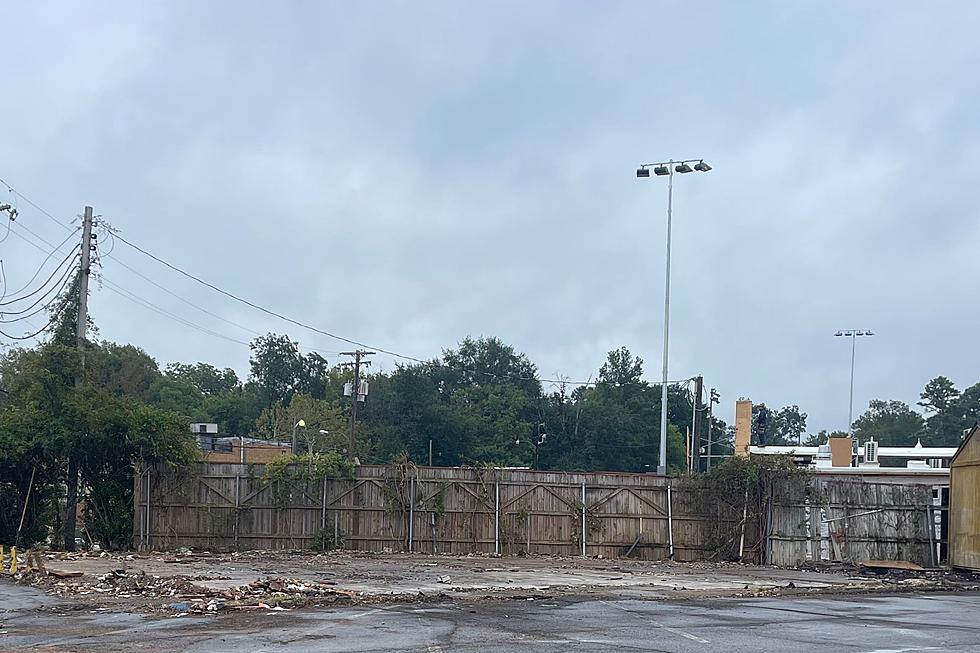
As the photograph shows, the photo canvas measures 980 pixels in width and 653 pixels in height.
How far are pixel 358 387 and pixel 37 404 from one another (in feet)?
96.1

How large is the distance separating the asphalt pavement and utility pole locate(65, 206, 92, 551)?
44.7 feet

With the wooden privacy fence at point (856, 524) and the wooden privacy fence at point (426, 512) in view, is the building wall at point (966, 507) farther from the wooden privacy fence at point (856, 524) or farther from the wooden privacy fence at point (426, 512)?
the wooden privacy fence at point (426, 512)

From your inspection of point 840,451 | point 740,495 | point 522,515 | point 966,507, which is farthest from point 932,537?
point 840,451

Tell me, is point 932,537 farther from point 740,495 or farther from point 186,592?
point 186,592

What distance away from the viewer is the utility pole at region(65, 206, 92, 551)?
31828 mm

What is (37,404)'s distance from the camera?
31656mm

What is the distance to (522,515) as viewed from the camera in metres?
32.6

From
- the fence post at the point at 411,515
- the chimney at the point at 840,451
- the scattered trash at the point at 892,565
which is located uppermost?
the chimney at the point at 840,451

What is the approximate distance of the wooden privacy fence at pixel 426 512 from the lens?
104ft

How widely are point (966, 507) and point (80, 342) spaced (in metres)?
25.8

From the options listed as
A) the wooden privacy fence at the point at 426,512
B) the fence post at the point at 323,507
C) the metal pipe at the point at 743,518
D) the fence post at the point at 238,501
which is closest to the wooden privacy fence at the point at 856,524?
the metal pipe at the point at 743,518

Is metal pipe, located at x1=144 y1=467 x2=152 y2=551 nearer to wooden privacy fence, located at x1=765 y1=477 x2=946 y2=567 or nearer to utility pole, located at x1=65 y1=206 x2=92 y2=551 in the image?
utility pole, located at x1=65 y1=206 x2=92 y2=551

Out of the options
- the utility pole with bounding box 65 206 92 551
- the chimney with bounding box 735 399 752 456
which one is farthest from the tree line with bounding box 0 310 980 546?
the chimney with bounding box 735 399 752 456

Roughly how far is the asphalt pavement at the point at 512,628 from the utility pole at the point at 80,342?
44.7ft
